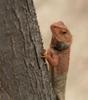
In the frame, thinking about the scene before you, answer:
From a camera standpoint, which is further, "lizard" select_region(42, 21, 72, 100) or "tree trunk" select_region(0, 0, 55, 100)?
"lizard" select_region(42, 21, 72, 100)

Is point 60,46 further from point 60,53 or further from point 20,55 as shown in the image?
point 20,55

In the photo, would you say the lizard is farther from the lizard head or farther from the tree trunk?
the tree trunk

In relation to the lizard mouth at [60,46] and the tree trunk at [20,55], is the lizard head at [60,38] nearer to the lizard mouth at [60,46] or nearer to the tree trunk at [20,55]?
the lizard mouth at [60,46]

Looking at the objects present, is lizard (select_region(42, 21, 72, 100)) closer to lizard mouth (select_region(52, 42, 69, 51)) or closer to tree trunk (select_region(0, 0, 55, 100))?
lizard mouth (select_region(52, 42, 69, 51))

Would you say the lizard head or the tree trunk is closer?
the tree trunk

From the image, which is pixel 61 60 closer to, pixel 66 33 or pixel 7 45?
pixel 66 33

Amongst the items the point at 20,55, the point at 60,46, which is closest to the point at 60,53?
the point at 60,46

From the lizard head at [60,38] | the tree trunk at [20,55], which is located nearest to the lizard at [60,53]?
the lizard head at [60,38]

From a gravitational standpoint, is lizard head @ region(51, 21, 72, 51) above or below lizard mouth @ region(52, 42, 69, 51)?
above

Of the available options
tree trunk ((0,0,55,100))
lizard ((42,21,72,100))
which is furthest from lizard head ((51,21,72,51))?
tree trunk ((0,0,55,100))
